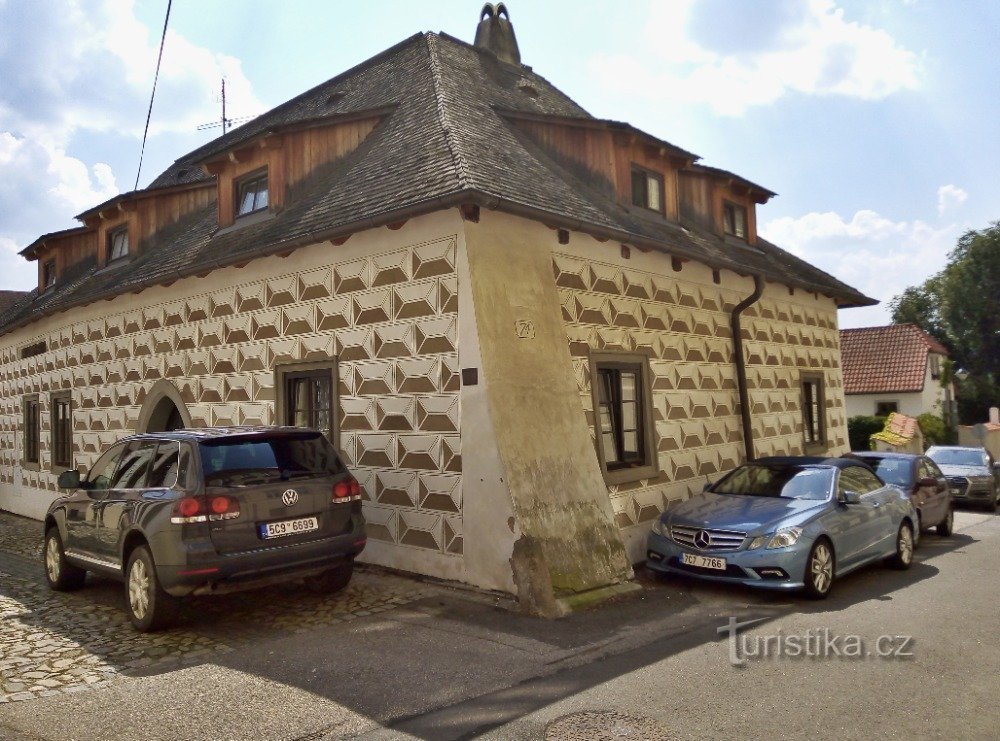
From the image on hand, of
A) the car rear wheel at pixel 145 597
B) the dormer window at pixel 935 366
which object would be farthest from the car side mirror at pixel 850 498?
the dormer window at pixel 935 366

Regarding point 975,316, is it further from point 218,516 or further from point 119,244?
point 218,516

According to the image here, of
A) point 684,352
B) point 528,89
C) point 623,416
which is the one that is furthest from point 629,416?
point 528,89

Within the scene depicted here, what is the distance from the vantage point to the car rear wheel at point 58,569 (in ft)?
28.1

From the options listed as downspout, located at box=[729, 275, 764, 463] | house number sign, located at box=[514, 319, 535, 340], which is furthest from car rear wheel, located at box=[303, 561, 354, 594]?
downspout, located at box=[729, 275, 764, 463]

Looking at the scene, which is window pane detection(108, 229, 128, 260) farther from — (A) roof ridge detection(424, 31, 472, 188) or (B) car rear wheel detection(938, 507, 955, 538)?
(B) car rear wheel detection(938, 507, 955, 538)

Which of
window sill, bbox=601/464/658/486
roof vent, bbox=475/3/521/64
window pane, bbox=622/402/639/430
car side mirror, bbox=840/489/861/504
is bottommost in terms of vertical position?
car side mirror, bbox=840/489/861/504

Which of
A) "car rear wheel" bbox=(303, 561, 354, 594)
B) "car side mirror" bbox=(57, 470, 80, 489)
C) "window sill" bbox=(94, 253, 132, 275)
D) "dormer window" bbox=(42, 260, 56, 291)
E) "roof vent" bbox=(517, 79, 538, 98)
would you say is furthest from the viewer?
"dormer window" bbox=(42, 260, 56, 291)

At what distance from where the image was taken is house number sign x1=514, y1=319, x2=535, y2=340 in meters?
8.70

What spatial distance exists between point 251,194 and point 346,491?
22.8ft

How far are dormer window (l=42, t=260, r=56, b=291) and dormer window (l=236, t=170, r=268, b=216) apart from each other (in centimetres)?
918

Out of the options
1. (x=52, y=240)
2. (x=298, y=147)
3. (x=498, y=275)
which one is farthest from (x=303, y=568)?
(x=52, y=240)

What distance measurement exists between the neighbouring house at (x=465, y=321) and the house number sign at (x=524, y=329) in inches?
1.2

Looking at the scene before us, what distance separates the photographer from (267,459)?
7.21 m

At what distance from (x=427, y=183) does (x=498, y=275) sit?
1.28m
